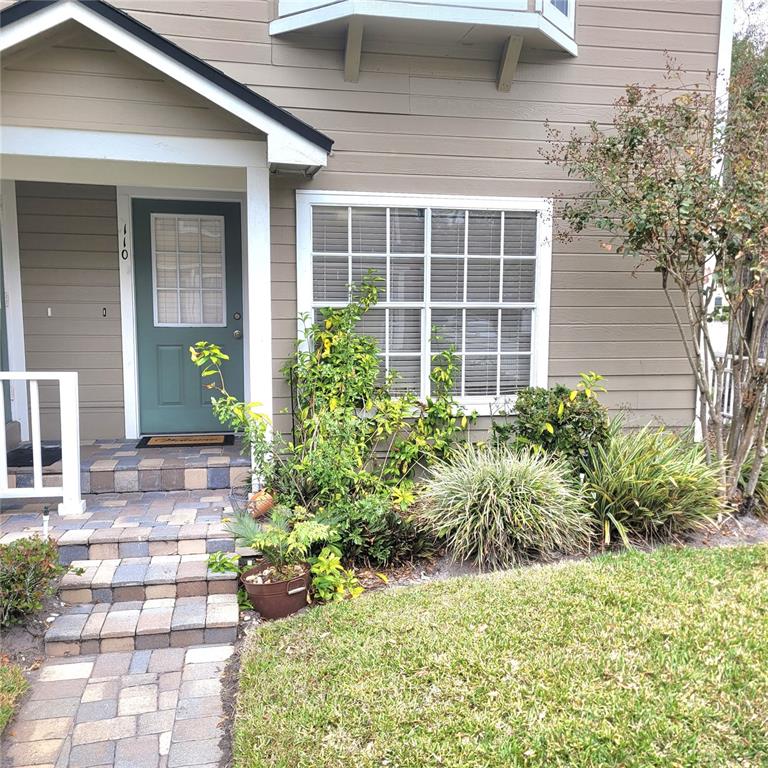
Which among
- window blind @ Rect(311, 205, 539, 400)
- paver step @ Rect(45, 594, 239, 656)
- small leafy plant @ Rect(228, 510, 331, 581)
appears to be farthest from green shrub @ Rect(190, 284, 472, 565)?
paver step @ Rect(45, 594, 239, 656)

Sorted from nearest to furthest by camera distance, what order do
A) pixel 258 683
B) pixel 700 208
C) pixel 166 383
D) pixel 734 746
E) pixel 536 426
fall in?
pixel 734 746, pixel 258 683, pixel 700 208, pixel 536 426, pixel 166 383

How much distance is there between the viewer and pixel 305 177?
4660 millimetres

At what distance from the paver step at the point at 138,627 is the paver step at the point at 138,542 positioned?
1.22 ft

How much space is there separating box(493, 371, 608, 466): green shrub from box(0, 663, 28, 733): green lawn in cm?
349

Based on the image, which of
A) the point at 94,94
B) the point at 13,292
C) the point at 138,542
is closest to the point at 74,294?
the point at 13,292

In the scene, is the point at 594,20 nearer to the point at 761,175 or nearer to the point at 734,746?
the point at 761,175

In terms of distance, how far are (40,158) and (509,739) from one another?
448cm

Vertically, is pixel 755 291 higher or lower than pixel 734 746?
higher

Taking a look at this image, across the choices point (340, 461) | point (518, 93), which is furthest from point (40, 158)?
point (518, 93)

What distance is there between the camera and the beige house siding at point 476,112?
4590 millimetres

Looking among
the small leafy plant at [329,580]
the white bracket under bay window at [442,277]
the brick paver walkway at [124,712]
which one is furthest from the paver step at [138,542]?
the white bracket under bay window at [442,277]

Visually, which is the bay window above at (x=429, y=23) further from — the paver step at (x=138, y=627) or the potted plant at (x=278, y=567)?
the paver step at (x=138, y=627)

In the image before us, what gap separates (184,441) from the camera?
523 cm

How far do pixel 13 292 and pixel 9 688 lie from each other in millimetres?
3536
